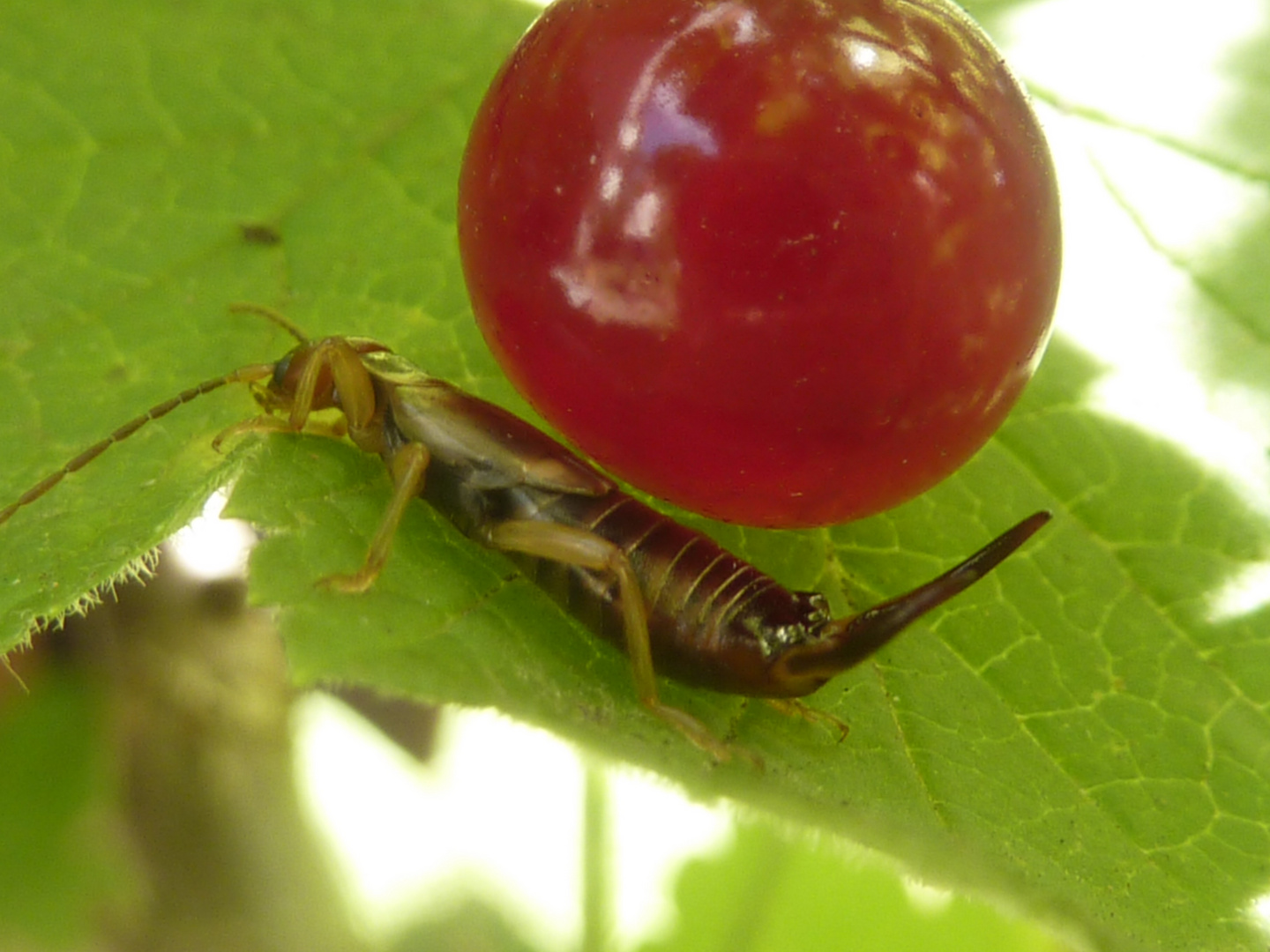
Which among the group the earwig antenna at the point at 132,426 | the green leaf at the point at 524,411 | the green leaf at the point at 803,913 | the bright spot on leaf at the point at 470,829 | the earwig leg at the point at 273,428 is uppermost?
the green leaf at the point at 524,411

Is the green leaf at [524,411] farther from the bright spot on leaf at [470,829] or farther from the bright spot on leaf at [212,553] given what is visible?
the bright spot on leaf at [470,829]

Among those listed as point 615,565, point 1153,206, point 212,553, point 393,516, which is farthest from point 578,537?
point 212,553

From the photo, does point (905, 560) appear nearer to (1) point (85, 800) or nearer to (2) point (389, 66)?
(2) point (389, 66)

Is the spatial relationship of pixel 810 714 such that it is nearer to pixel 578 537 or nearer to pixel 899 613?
pixel 899 613

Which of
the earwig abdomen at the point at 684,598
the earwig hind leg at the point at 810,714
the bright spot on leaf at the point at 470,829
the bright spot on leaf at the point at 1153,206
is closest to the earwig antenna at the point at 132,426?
the earwig abdomen at the point at 684,598

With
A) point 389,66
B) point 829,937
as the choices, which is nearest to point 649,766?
Answer: point 389,66

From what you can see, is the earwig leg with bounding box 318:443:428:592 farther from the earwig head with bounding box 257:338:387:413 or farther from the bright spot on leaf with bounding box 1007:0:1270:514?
the bright spot on leaf with bounding box 1007:0:1270:514
